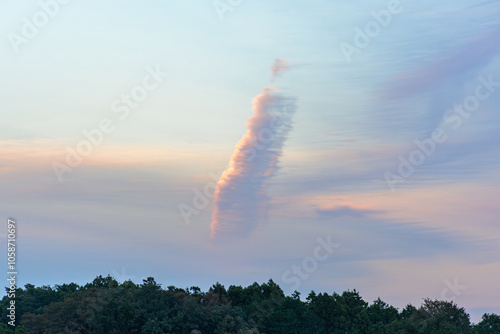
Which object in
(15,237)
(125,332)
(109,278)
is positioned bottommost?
(125,332)

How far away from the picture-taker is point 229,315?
60375mm

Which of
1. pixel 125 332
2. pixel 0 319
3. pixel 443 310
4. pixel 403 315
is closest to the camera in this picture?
pixel 125 332

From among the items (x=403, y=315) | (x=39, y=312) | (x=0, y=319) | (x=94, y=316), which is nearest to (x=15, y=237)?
(x=94, y=316)

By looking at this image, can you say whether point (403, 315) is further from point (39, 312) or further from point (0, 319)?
point (0, 319)

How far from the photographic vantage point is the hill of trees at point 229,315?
58938 millimetres

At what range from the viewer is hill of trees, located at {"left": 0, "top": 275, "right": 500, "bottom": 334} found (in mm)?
58938

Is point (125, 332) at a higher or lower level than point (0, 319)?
lower

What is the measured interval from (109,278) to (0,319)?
15657mm

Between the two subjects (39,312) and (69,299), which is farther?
(39,312)

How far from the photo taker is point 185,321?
194ft

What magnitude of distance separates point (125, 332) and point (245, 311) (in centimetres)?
1426

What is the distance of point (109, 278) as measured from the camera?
8494 centimetres

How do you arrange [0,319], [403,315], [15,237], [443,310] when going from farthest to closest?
[0,319] < [403,315] < [443,310] < [15,237]

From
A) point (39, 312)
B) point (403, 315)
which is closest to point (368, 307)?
point (403, 315)
